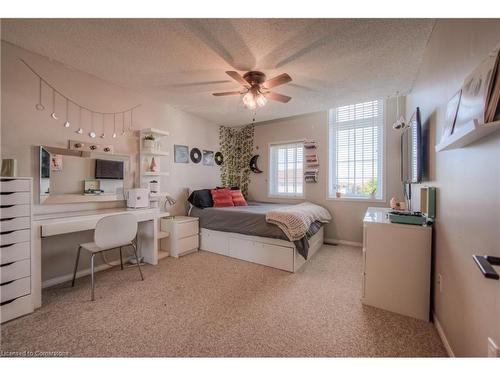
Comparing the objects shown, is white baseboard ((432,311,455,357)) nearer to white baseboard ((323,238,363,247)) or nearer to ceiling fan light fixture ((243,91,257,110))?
white baseboard ((323,238,363,247))

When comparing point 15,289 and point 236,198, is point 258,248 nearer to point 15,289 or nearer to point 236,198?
point 236,198

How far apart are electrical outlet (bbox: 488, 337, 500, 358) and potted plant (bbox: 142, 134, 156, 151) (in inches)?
136

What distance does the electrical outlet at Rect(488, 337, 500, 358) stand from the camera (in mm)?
816

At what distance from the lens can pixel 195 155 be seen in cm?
394

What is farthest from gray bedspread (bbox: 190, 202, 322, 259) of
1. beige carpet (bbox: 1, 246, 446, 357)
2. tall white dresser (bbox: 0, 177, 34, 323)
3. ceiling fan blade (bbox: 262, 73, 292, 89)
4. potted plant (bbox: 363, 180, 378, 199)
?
tall white dresser (bbox: 0, 177, 34, 323)

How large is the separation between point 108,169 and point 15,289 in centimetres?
146

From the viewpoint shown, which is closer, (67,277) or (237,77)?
(237,77)

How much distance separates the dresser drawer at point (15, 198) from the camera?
1.60 m

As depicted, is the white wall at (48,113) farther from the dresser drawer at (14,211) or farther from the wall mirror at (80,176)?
the dresser drawer at (14,211)

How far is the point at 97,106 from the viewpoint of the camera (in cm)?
257

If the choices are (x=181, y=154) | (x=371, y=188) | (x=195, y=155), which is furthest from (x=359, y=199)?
(x=181, y=154)

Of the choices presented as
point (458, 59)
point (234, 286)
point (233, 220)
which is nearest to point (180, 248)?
point (233, 220)
